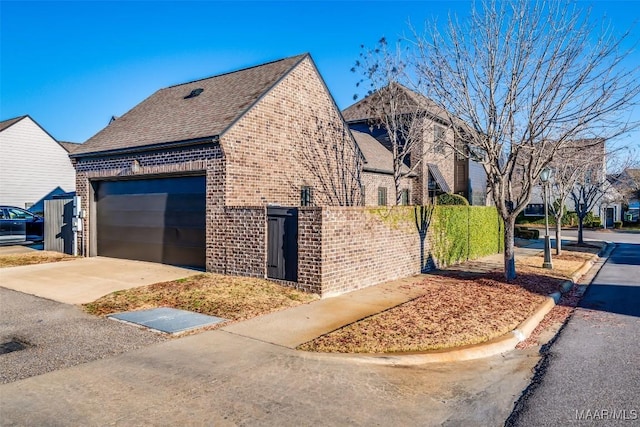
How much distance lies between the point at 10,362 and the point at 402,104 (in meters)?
15.9

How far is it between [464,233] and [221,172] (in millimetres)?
9324

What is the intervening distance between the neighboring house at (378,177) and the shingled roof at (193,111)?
5.64 m

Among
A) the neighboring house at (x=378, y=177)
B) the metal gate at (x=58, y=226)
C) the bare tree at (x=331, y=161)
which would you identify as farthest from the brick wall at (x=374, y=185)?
the metal gate at (x=58, y=226)

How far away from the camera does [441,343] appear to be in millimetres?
6309

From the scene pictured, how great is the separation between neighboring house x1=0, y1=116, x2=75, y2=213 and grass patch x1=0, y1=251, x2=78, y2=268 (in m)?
16.4

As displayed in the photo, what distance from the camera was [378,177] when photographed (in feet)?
67.6

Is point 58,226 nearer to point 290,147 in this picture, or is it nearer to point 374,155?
point 290,147

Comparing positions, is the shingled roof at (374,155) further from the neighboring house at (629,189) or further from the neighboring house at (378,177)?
the neighboring house at (629,189)

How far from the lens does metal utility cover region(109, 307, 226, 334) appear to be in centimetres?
705

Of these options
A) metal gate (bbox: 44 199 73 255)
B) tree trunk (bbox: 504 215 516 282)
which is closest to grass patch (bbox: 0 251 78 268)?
metal gate (bbox: 44 199 73 255)

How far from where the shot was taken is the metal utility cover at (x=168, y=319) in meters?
7.05

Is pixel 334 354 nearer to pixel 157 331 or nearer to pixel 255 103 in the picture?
pixel 157 331

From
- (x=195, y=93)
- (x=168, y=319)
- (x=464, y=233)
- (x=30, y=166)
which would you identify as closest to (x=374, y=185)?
(x=464, y=233)

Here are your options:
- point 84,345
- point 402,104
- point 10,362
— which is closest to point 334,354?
point 84,345
